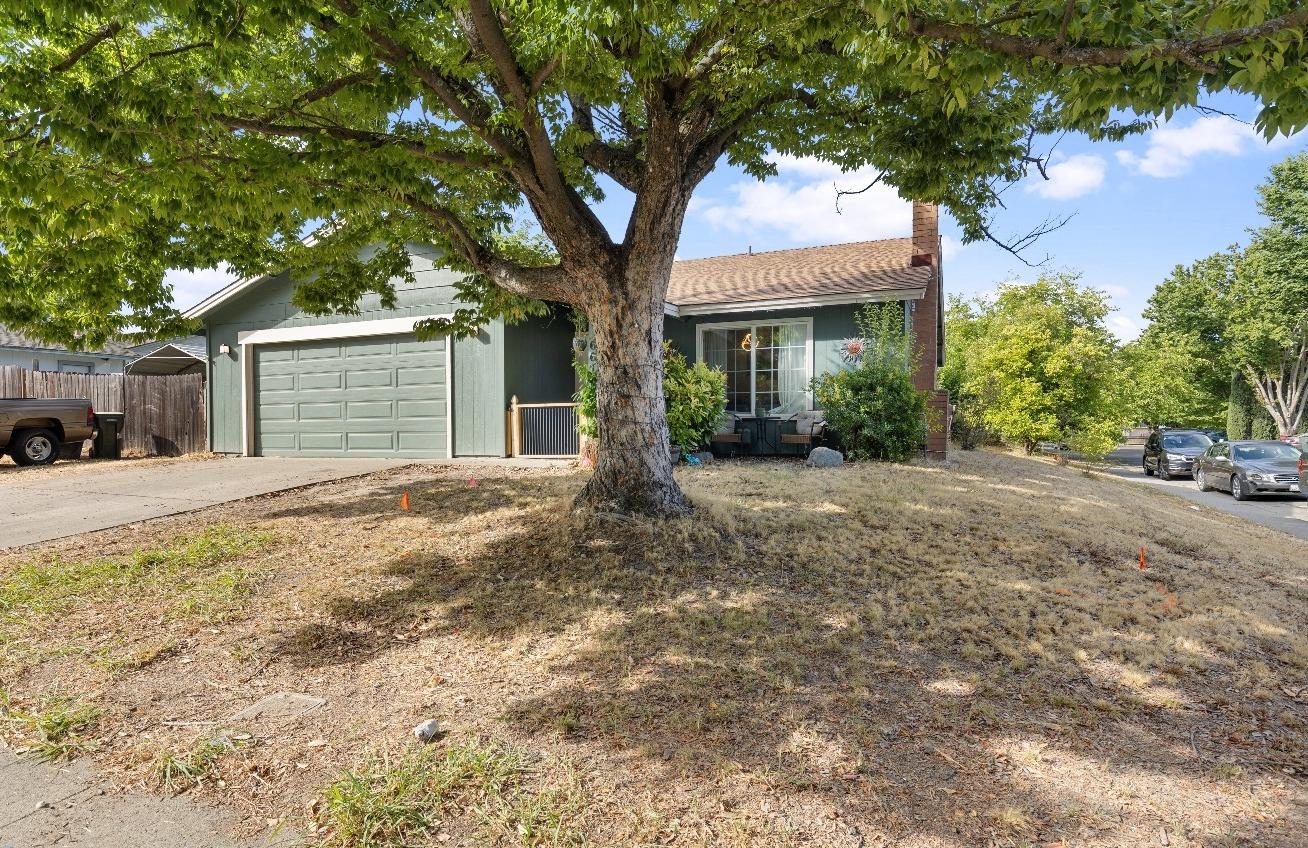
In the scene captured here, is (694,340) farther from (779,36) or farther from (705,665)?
(705,665)

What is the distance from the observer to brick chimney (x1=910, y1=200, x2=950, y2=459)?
39.9 feet

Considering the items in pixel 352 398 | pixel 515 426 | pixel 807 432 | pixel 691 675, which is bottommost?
pixel 691 675

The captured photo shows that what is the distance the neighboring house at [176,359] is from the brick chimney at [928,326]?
14965 millimetres

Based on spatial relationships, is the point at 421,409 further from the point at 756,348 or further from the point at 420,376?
the point at 756,348

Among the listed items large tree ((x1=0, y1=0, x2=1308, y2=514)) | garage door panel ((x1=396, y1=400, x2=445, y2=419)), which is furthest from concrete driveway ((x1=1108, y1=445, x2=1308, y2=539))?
garage door panel ((x1=396, y1=400, x2=445, y2=419))

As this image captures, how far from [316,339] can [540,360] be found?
4.73 metres

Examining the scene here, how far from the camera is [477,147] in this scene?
671 centimetres

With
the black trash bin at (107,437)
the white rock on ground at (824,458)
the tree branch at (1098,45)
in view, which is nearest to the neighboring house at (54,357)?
the black trash bin at (107,437)

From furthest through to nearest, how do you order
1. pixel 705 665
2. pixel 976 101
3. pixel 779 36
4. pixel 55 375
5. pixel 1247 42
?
pixel 55 375, pixel 976 101, pixel 779 36, pixel 705 665, pixel 1247 42

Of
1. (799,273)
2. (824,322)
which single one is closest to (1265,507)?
(824,322)

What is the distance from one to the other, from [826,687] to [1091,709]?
1310 millimetres

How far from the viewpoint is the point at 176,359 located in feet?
54.7

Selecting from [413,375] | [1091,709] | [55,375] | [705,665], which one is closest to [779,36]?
[705,665]

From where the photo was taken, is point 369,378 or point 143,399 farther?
point 143,399
